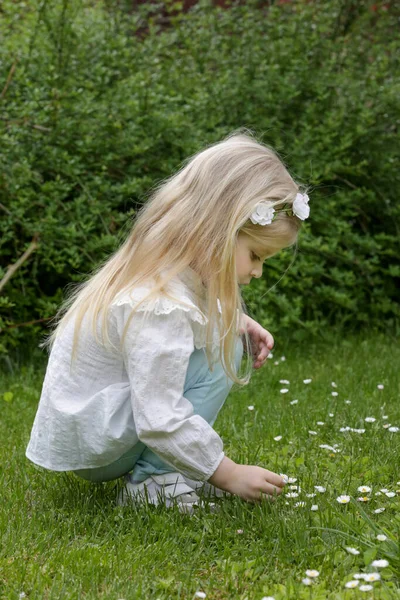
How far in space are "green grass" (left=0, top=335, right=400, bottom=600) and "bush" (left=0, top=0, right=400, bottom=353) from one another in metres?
1.27

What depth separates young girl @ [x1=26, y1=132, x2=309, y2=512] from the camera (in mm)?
2340

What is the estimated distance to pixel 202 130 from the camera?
5027mm

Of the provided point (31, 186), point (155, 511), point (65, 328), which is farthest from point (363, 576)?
point (31, 186)

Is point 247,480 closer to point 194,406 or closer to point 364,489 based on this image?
point 194,406

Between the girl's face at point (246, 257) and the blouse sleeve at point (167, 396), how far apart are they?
0.85 ft

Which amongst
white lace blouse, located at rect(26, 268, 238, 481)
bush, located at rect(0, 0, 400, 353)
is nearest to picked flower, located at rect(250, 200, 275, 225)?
white lace blouse, located at rect(26, 268, 238, 481)

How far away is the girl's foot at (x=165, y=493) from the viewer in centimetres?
252

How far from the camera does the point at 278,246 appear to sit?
2572 mm

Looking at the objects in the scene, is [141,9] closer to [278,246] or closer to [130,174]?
[130,174]

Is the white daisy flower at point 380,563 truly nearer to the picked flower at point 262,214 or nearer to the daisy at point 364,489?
the daisy at point 364,489

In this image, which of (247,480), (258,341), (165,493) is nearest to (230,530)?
(247,480)

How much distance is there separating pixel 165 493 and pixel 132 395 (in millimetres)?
357

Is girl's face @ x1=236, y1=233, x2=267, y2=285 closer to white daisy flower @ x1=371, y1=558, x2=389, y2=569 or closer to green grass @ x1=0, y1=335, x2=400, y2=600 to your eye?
green grass @ x1=0, y1=335, x2=400, y2=600

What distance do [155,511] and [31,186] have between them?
2.55 meters
